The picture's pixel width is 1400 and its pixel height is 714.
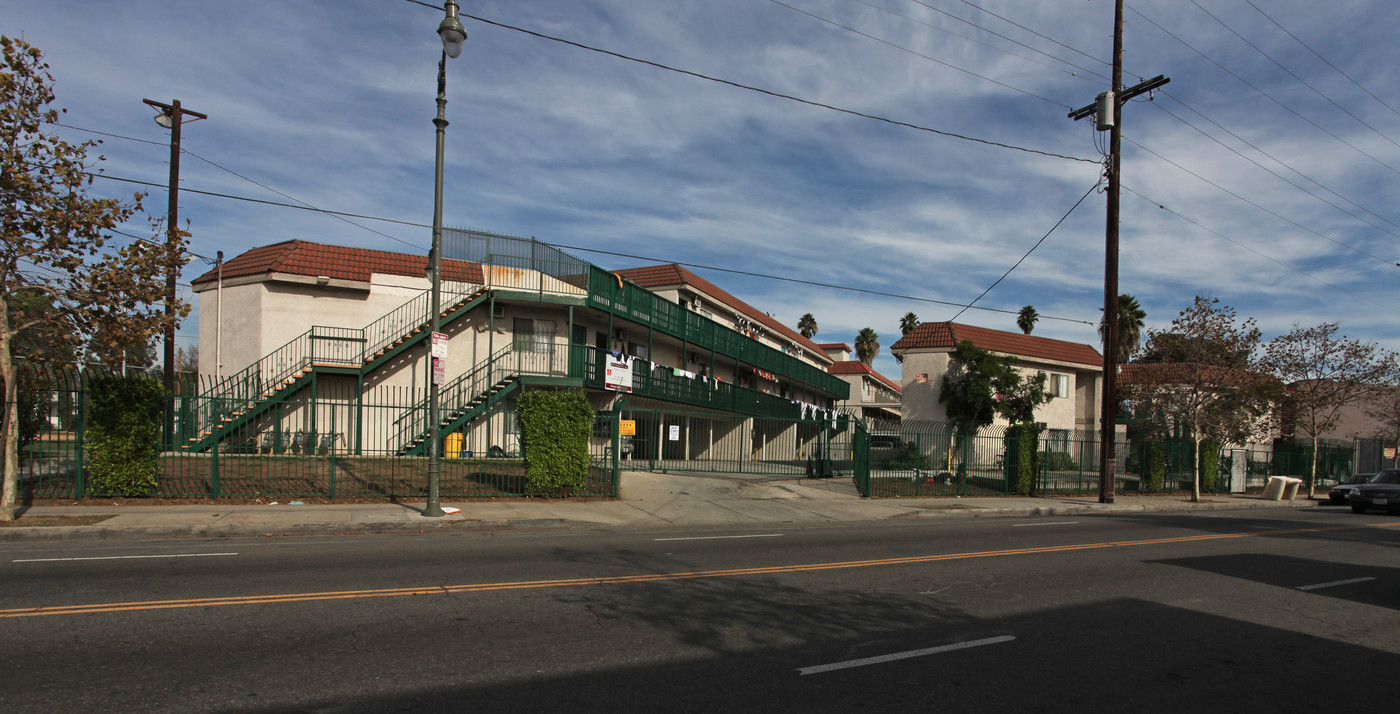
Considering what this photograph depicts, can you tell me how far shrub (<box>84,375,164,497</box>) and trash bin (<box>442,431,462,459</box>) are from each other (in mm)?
8881

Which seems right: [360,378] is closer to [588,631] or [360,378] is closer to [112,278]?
[112,278]

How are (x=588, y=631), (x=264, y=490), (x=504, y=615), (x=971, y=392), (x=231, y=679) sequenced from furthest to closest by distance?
(x=971, y=392) → (x=264, y=490) → (x=504, y=615) → (x=588, y=631) → (x=231, y=679)

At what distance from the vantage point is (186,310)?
13836 millimetres

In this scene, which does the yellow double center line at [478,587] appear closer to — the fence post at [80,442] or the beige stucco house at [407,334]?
the fence post at [80,442]

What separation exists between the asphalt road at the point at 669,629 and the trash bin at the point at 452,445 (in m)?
12.1

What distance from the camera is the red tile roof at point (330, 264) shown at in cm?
2598

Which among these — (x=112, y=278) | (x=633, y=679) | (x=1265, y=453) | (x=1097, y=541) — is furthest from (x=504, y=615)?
(x=1265, y=453)

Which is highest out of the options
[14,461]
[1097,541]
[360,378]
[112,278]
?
[112,278]

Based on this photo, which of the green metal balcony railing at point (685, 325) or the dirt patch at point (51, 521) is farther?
the green metal balcony railing at point (685, 325)

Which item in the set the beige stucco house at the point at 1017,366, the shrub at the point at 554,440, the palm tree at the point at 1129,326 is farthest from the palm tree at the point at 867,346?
the shrub at the point at 554,440

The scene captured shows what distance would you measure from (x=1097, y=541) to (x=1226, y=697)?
9.13 meters

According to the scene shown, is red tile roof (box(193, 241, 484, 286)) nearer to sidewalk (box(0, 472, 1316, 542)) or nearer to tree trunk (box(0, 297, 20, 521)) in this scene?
sidewalk (box(0, 472, 1316, 542))

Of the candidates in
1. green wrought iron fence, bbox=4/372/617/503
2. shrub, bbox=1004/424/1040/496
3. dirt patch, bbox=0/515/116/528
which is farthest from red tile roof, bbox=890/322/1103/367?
dirt patch, bbox=0/515/116/528

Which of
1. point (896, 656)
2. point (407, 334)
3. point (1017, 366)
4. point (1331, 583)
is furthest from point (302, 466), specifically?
point (1017, 366)
